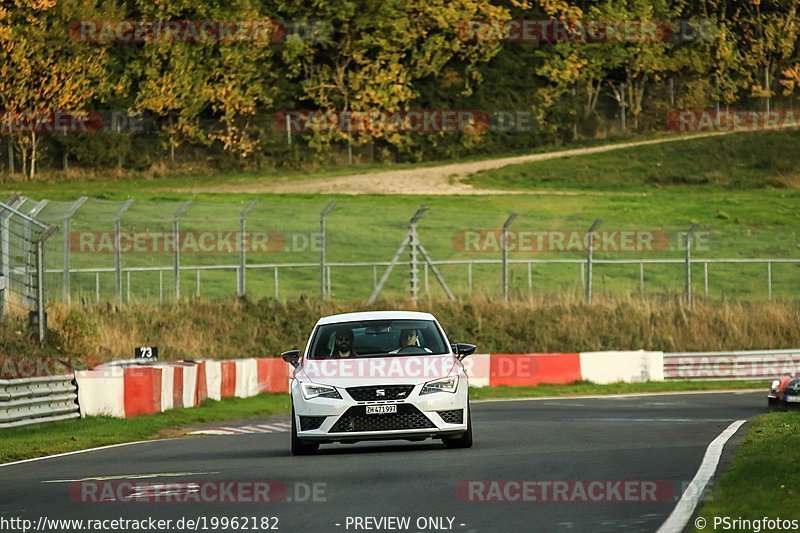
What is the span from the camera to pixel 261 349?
37719 millimetres

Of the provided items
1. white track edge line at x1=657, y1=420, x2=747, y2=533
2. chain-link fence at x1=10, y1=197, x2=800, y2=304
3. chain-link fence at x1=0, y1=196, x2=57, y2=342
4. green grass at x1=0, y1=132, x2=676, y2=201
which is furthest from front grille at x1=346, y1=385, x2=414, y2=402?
green grass at x1=0, y1=132, x2=676, y2=201

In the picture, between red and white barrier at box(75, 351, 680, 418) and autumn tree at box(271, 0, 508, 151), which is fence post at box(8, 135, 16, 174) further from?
red and white barrier at box(75, 351, 680, 418)

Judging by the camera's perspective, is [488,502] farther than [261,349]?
No

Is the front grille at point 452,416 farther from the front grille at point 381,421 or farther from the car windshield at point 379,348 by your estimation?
the car windshield at point 379,348

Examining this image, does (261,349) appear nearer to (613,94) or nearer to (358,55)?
(358,55)

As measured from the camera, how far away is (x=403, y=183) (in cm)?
6291

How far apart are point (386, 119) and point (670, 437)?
50129 millimetres

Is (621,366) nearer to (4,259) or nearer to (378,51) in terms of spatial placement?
(4,259)

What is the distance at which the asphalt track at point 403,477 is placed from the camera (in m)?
11.5

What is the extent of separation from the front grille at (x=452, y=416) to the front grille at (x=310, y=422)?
1160 mm

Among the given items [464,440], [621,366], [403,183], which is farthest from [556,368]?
[403,183]

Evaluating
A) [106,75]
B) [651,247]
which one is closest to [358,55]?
[106,75]

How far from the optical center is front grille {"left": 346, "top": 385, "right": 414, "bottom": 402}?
1716cm

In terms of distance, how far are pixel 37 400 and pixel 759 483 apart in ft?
41.6
